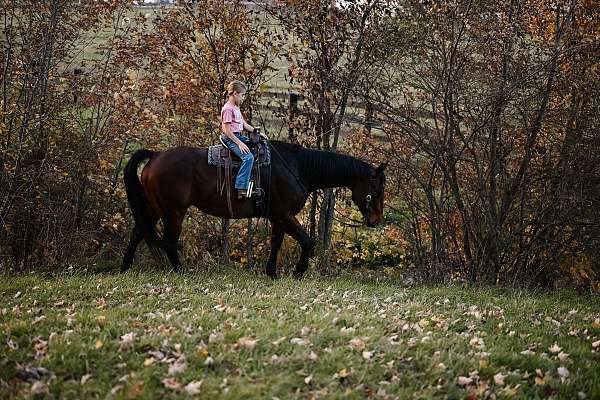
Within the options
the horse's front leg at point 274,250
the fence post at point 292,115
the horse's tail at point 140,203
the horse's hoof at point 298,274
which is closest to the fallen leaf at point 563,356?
the horse's hoof at point 298,274

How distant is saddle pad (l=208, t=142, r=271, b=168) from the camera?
30.5 feet

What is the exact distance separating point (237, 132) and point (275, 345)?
172 inches

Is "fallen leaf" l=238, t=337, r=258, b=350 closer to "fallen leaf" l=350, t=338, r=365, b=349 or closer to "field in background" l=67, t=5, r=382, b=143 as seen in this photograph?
"fallen leaf" l=350, t=338, r=365, b=349

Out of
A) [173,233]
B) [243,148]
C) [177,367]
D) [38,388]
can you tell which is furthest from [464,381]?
[173,233]

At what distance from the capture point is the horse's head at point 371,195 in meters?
9.93

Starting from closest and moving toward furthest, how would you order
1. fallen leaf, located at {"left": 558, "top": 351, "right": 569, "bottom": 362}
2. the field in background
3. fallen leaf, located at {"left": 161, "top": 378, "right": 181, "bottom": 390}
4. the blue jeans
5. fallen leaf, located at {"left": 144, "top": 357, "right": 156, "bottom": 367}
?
1. fallen leaf, located at {"left": 161, "top": 378, "right": 181, "bottom": 390}
2. fallen leaf, located at {"left": 144, "top": 357, "right": 156, "bottom": 367}
3. fallen leaf, located at {"left": 558, "top": 351, "right": 569, "bottom": 362}
4. the blue jeans
5. the field in background

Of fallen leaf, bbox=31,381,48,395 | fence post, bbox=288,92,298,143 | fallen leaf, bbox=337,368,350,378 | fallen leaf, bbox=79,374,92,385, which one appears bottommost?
fallen leaf, bbox=31,381,48,395

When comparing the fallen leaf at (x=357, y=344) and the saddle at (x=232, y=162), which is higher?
the saddle at (x=232, y=162)

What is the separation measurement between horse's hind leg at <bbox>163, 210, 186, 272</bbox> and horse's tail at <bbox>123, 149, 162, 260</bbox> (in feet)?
0.46

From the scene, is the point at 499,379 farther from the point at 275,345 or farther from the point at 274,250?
the point at 274,250

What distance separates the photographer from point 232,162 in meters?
9.34

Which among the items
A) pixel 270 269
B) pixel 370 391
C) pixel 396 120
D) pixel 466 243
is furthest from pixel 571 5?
pixel 370 391

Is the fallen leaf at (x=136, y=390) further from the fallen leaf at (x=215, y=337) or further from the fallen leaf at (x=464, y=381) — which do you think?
the fallen leaf at (x=464, y=381)

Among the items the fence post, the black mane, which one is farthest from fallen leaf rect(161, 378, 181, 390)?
the fence post
